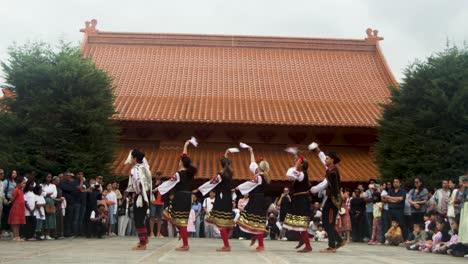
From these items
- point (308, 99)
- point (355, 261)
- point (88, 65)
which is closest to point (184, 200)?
point (355, 261)

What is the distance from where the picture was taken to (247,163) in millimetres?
23922

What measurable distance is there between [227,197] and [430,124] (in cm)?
1081

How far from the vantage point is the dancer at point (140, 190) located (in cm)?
1188

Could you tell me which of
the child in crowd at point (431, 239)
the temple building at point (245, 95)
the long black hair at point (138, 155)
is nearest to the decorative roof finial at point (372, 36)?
the temple building at point (245, 95)

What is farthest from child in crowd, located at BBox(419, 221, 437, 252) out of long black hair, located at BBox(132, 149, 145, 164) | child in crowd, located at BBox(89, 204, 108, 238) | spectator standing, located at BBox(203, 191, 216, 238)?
child in crowd, located at BBox(89, 204, 108, 238)

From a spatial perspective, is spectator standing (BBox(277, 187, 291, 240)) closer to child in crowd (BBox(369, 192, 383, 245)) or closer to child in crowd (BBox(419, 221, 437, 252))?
child in crowd (BBox(369, 192, 383, 245))

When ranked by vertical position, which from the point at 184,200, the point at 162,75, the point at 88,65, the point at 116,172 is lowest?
the point at 184,200

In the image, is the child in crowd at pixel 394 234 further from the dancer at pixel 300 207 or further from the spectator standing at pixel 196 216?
the spectator standing at pixel 196 216

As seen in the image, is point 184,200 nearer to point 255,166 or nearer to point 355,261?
point 255,166

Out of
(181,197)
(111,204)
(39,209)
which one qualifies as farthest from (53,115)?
(181,197)

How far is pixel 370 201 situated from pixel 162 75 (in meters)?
12.9

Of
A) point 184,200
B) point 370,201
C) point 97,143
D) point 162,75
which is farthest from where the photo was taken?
point 162,75

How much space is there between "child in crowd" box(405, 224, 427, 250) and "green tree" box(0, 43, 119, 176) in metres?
10.0

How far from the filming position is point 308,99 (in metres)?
26.7
